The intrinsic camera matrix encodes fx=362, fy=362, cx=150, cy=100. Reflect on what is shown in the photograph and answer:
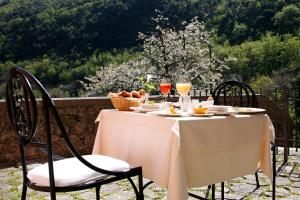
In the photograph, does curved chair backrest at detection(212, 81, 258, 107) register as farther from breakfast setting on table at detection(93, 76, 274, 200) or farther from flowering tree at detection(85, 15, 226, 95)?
flowering tree at detection(85, 15, 226, 95)

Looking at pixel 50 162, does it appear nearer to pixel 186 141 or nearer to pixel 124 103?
pixel 186 141

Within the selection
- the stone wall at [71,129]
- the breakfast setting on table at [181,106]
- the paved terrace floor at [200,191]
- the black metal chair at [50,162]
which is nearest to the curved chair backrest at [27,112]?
the black metal chair at [50,162]

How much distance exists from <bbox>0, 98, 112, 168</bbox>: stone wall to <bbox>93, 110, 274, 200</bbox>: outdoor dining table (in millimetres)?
2720

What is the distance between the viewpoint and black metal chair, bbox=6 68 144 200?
5.60 feet

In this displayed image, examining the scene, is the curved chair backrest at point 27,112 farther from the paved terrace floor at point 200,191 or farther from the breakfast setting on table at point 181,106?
the paved terrace floor at point 200,191

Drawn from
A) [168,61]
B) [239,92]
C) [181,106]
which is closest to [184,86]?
[181,106]

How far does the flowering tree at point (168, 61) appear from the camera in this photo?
65.4 ft

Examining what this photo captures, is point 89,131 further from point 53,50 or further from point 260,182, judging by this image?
point 53,50

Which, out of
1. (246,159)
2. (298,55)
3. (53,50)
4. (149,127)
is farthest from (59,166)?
(298,55)

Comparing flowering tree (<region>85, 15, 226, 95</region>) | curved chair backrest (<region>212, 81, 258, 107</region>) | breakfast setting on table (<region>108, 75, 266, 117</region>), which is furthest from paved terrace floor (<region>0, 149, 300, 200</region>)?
flowering tree (<region>85, 15, 226, 95</region>)

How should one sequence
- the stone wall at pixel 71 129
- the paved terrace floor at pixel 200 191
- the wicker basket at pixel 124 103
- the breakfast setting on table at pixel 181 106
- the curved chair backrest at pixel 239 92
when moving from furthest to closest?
the stone wall at pixel 71 129
the paved terrace floor at pixel 200 191
the curved chair backrest at pixel 239 92
the wicker basket at pixel 124 103
the breakfast setting on table at pixel 181 106

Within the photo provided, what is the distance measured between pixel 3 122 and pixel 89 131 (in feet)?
3.82

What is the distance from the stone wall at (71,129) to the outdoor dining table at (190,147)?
2.72m

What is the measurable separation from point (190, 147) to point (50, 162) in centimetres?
68
